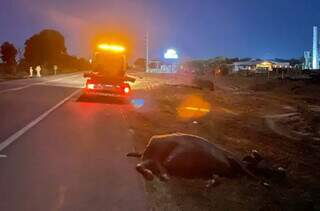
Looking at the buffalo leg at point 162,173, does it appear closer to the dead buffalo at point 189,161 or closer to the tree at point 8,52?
the dead buffalo at point 189,161

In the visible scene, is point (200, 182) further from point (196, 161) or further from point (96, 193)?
point (96, 193)

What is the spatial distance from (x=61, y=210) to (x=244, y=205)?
2.92 m

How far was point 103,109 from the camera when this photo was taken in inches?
931

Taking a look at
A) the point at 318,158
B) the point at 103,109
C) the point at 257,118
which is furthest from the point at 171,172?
the point at 257,118

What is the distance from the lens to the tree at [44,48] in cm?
12531

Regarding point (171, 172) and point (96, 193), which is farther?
point (171, 172)

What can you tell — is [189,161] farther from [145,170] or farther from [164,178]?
[145,170]

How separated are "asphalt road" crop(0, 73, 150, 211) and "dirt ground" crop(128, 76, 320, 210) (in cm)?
49

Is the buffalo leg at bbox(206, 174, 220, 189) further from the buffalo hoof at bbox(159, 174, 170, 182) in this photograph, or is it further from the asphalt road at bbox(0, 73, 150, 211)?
the asphalt road at bbox(0, 73, 150, 211)

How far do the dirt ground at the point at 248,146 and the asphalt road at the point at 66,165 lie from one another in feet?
1.62

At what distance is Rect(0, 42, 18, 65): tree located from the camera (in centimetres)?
9488

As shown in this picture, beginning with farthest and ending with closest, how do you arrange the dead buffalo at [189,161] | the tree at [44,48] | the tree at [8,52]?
the tree at [44,48] < the tree at [8,52] < the dead buffalo at [189,161]

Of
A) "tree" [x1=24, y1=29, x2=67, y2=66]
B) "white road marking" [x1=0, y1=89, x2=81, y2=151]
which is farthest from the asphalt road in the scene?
"tree" [x1=24, y1=29, x2=67, y2=66]

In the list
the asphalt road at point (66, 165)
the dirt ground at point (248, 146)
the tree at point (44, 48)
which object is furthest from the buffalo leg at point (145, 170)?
the tree at point (44, 48)
